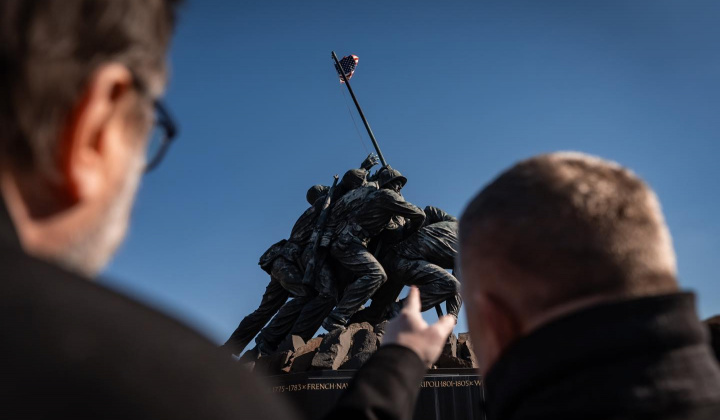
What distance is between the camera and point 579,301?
2.87 ft

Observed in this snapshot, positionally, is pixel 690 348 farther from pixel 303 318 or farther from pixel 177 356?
pixel 303 318

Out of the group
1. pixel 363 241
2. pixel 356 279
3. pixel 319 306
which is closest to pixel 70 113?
pixel 363 241

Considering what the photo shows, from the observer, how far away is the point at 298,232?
10.4 metres

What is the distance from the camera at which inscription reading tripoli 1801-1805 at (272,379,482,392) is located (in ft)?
23.6

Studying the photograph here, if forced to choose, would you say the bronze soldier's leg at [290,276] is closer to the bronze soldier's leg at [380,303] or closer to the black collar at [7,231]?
the bronze soldier's leg at [380,303]

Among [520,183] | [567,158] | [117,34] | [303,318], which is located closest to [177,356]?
[117,34]

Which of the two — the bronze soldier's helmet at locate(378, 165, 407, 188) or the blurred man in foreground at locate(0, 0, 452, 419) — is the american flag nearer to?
the bronze soldier's helmet at locate(378, 165, 407, 188)

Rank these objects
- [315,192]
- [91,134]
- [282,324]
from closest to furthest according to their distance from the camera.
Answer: [91,134], [282,324], [315,192]

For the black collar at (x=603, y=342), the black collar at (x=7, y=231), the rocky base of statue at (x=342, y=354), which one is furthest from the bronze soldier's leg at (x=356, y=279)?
the black collar at (x=7, y=231)

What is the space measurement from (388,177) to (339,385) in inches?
158

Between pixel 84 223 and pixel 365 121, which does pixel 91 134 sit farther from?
pixel 365 121

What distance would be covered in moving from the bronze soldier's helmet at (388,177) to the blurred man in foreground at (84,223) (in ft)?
31.1

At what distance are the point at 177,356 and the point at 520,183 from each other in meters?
0.70

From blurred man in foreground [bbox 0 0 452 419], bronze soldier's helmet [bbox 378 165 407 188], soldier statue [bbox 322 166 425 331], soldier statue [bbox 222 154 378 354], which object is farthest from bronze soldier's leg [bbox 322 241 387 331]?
blurred man in foreground [bbox 0 0 452 419]
